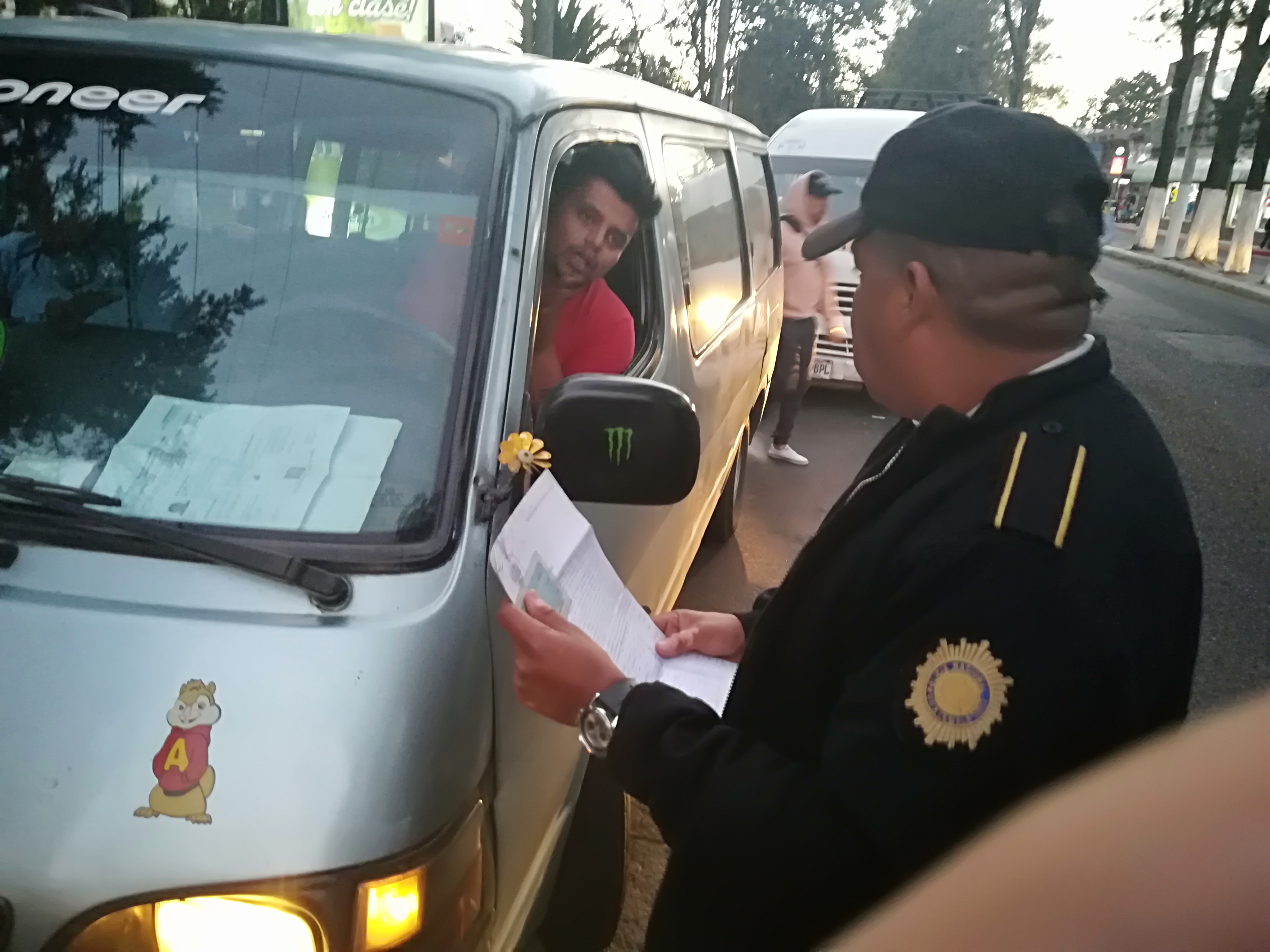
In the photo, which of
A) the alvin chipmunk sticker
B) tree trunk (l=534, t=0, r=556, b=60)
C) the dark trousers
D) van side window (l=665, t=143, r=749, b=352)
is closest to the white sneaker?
the dark trousers

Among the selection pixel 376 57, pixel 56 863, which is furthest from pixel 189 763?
pixel 376 57

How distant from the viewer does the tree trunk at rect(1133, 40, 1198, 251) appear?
29.0m

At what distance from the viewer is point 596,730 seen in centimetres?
146

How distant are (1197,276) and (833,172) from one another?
18.6 meters

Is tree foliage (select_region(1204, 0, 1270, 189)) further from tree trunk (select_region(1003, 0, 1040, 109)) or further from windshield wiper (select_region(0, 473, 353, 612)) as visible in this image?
windshield wiper (select_region(0, 473, 353, 612))

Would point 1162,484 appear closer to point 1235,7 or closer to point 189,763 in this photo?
point 189,763

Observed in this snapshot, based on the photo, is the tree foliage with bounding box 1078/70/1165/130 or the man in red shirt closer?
the man in red shirt

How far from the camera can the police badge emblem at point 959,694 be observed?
1.06m

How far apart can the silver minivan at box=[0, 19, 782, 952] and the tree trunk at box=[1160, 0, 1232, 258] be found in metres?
29.2

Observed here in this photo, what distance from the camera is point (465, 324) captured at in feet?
6.31

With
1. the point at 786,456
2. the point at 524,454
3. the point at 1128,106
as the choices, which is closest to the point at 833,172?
the point at 786,456

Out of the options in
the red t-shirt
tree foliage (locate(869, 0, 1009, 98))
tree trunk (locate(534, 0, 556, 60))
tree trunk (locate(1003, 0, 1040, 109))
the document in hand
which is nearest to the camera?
the document in hand

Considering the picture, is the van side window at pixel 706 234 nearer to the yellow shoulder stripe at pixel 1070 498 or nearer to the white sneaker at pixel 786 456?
the yellow shoulder stripe at pixel 1070 498

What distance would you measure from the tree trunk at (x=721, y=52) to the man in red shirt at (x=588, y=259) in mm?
19710
